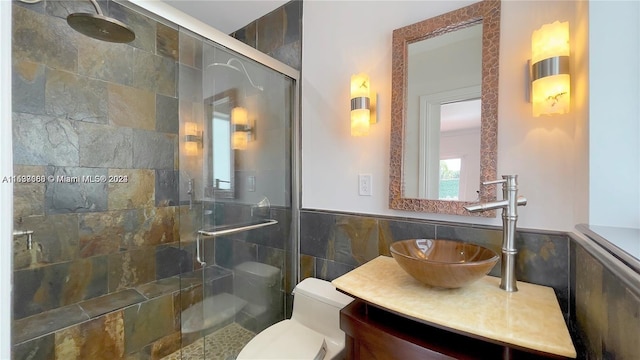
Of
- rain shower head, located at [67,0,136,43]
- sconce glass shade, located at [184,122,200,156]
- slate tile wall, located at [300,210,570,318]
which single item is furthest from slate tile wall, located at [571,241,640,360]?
sconce glass shade, located at [184,122,200,156]

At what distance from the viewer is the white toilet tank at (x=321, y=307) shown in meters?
1.36

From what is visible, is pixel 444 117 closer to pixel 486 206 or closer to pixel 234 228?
pixel 486 206

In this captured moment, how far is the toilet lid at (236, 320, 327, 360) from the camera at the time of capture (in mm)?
1217

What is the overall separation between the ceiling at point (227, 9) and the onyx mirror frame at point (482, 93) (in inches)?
43.3

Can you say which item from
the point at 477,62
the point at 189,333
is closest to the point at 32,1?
the point at 189,333

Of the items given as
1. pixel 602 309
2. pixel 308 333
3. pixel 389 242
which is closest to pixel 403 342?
pixel 602 309

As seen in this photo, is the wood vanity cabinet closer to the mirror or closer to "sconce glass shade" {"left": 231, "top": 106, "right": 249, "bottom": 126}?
the mirror

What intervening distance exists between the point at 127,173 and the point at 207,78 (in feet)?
3.05

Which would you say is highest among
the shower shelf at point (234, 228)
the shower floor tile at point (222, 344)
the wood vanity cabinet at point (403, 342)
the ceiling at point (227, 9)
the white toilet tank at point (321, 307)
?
the ceiling at point (227, 9)

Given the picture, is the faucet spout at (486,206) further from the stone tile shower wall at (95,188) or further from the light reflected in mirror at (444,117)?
the stone tile shower wall at (95,188)

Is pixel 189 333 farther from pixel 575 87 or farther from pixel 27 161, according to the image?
pixel 575 87

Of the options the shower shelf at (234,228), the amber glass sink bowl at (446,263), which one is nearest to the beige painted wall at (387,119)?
the amber glass sink bowl at (446,263)

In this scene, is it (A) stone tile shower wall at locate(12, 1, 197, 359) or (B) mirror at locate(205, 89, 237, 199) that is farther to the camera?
(B) mirror at locate(205, 89, 237, 199)

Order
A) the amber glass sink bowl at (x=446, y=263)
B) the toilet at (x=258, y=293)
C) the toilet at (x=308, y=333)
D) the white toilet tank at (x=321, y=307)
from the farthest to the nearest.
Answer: the toilet at (x=258, y=293) < the white toilet tank at (x=321, y=307) < the toilet at (x=308, y=333) < the amber glass sink bowl at (x=446, y=263)
